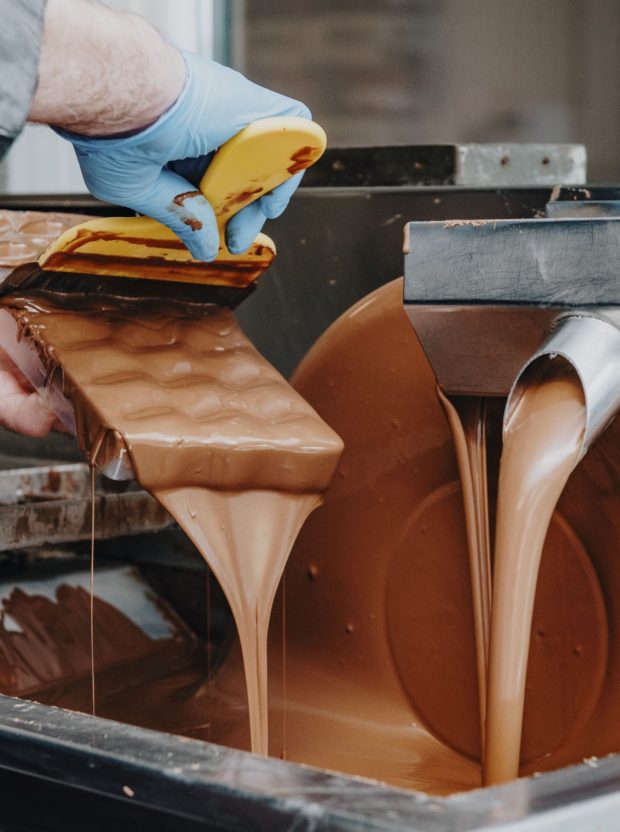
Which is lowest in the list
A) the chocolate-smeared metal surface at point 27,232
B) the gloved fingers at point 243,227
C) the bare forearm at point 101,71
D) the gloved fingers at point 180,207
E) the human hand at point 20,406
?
the human hand at point 20,406

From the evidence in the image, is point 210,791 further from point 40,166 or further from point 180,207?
point 40,166

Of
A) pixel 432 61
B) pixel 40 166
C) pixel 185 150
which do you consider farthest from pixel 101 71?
pixel 40 166

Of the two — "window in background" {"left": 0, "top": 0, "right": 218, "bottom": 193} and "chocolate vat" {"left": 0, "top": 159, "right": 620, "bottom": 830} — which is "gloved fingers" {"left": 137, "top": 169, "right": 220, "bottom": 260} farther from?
"window in background" {"left": 0, "top": 0, "right": 218, "bottom": 193}

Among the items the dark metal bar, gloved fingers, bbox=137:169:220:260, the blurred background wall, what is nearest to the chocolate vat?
the dark metal bar

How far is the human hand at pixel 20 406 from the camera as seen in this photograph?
5.00ft

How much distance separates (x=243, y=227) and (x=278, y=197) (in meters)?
0.06

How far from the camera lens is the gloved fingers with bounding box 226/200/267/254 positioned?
1278 millimetres

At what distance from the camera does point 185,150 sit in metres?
1.16

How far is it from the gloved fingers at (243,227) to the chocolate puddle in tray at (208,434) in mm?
163

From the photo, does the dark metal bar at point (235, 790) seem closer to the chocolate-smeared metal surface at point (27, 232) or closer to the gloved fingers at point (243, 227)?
the gloved fingers at point (243, 227)

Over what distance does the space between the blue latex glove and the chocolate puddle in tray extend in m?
0.17

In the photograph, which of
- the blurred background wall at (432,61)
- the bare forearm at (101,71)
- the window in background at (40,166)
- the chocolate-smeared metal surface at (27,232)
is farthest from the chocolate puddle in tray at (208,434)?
the window in background at (40,166)

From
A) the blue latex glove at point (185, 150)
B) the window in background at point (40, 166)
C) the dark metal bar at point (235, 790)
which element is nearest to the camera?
the dark metal bar at point (235, 790)

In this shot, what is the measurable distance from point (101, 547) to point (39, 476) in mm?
365
